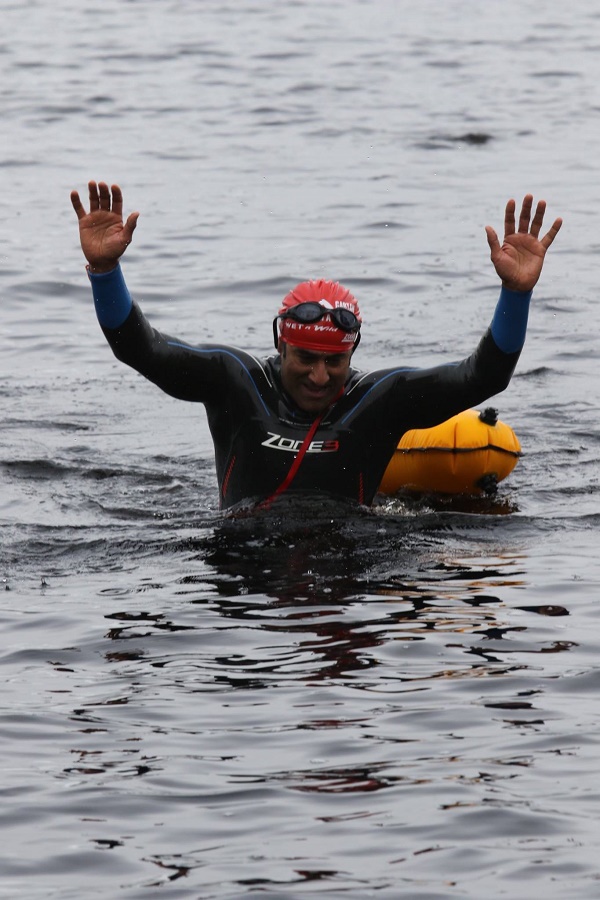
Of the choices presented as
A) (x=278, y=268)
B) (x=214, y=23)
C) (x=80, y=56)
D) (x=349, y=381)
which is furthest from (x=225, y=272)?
(x=214, y=23)

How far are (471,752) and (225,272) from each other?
11.8 metres

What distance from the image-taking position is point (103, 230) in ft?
25.6

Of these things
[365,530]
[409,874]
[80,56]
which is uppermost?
[80,56]

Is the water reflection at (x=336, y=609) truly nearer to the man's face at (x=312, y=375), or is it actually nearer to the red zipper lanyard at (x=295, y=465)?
the red zipper lanyard at (x=295, y=465)

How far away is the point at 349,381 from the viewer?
8594mm

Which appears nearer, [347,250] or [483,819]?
[483,819]

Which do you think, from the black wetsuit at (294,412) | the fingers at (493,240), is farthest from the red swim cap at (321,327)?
the fingers at (493,240)

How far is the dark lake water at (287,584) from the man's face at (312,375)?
1.98 feet

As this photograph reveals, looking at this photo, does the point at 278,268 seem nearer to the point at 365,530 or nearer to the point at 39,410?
the point at 39,410

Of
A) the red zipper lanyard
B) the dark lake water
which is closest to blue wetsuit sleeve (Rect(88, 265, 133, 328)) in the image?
A: the red zipper lanyard

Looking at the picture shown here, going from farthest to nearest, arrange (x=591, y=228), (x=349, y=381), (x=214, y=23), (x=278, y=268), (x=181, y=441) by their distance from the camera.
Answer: (x=214, y=23)
(x=591, y=228)
(x=278, y=268)
(x=181, y=441)
(x=349, y=381)

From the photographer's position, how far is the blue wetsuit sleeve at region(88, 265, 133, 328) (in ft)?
25.7

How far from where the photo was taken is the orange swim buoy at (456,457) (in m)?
9.72

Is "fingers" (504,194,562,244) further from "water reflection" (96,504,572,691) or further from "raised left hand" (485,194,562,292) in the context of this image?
"water reflection" (96,504,572,691)
